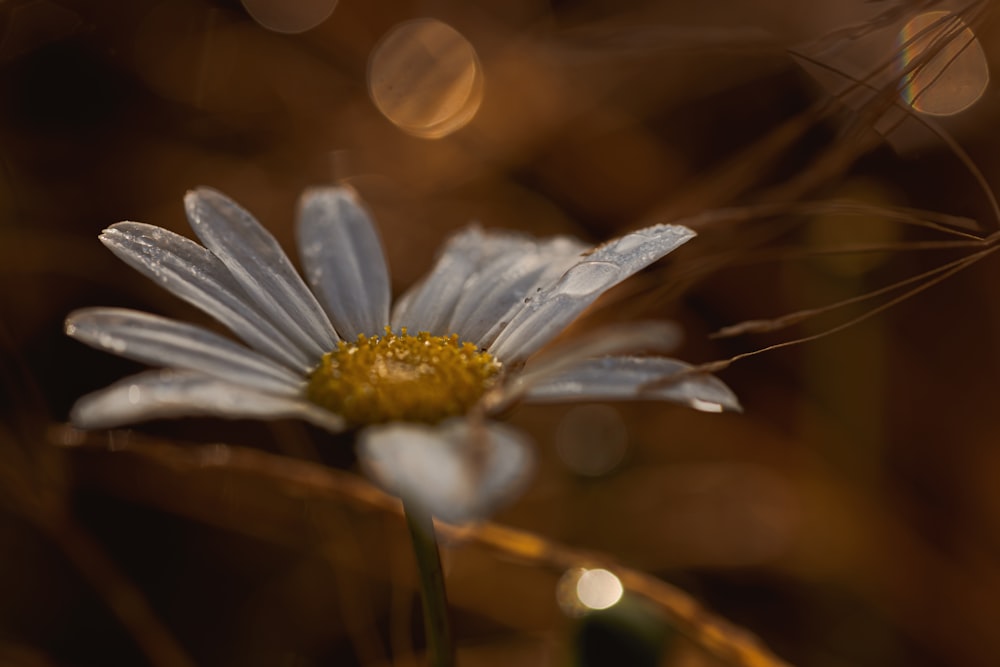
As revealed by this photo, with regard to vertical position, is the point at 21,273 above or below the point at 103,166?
below

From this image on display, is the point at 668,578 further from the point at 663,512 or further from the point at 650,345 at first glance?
the point at 650,345

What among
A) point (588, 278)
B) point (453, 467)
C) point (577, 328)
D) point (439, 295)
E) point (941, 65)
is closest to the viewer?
point (453, 467)

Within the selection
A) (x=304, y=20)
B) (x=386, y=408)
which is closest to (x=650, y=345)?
(x=386, y=408)

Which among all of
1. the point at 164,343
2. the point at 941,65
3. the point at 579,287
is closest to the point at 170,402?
the point at 164,343

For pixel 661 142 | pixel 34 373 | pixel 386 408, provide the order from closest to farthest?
pixel 386 408
pixel 34 373
pixel 661 142

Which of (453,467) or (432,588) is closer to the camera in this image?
(453,467)

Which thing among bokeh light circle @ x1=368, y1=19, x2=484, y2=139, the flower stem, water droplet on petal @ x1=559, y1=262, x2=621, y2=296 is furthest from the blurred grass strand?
bokeh light circle @ x1=368, y1=19, x2=484, y2=139

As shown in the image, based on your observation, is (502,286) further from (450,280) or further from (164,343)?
(164,343)

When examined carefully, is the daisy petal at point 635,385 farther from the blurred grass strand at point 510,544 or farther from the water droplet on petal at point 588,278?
the blurred grass strand at point 510,544
